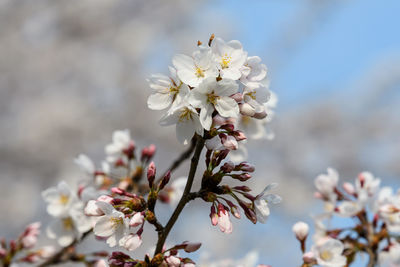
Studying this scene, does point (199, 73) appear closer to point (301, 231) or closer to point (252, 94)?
point (252, 94)

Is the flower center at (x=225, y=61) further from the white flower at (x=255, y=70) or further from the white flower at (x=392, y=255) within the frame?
the white flower at (x=392, y=255)

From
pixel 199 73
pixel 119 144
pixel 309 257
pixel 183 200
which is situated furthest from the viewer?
pixel 119 144

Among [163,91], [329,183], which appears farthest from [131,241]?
[329,183]

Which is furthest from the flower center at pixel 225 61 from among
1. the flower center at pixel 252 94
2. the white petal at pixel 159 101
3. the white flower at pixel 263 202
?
the white flower at pixel 263 202

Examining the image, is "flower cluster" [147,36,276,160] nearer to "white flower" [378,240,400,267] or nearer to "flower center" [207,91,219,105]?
"flower center" [207,91,219,105]

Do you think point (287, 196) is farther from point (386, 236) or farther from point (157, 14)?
point (386, 236)

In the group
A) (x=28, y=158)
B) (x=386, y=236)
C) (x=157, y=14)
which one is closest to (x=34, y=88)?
(x=28, y=158)
